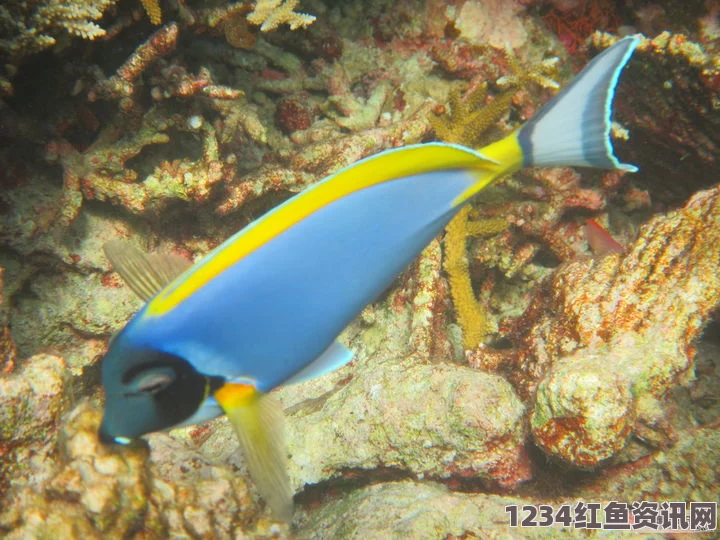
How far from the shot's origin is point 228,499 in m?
2.04

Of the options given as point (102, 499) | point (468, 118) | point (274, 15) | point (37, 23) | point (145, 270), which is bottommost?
point (102, 499)

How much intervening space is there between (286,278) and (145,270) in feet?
1.39

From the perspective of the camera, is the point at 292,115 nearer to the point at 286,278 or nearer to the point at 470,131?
the point at 470,131

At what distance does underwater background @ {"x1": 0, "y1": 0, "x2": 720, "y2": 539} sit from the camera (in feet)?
7.04

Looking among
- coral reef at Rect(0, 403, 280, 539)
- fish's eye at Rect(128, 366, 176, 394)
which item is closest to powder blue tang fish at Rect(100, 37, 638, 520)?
fish's eye at Rect(128, 366, 176, 394)

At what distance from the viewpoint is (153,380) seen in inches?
42.7

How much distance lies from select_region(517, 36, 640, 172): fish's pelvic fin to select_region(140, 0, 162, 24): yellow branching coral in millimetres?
2771

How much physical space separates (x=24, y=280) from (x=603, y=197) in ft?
15.7

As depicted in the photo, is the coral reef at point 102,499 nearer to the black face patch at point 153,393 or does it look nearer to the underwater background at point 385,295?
the underwater background at point 385,295

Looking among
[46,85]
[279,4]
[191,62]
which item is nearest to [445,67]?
[279,4]

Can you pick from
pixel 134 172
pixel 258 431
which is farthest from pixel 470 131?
pixel 258 431

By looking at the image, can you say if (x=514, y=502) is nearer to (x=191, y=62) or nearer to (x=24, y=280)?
(x=24, y=280)

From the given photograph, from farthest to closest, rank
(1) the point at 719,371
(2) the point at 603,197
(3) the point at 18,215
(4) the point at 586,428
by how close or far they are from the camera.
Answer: (2) the point at 603,197 < (1) the point at 719,371 < (3) the point at 18,215 < (4) the point at 586,428

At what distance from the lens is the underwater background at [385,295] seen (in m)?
2.14
